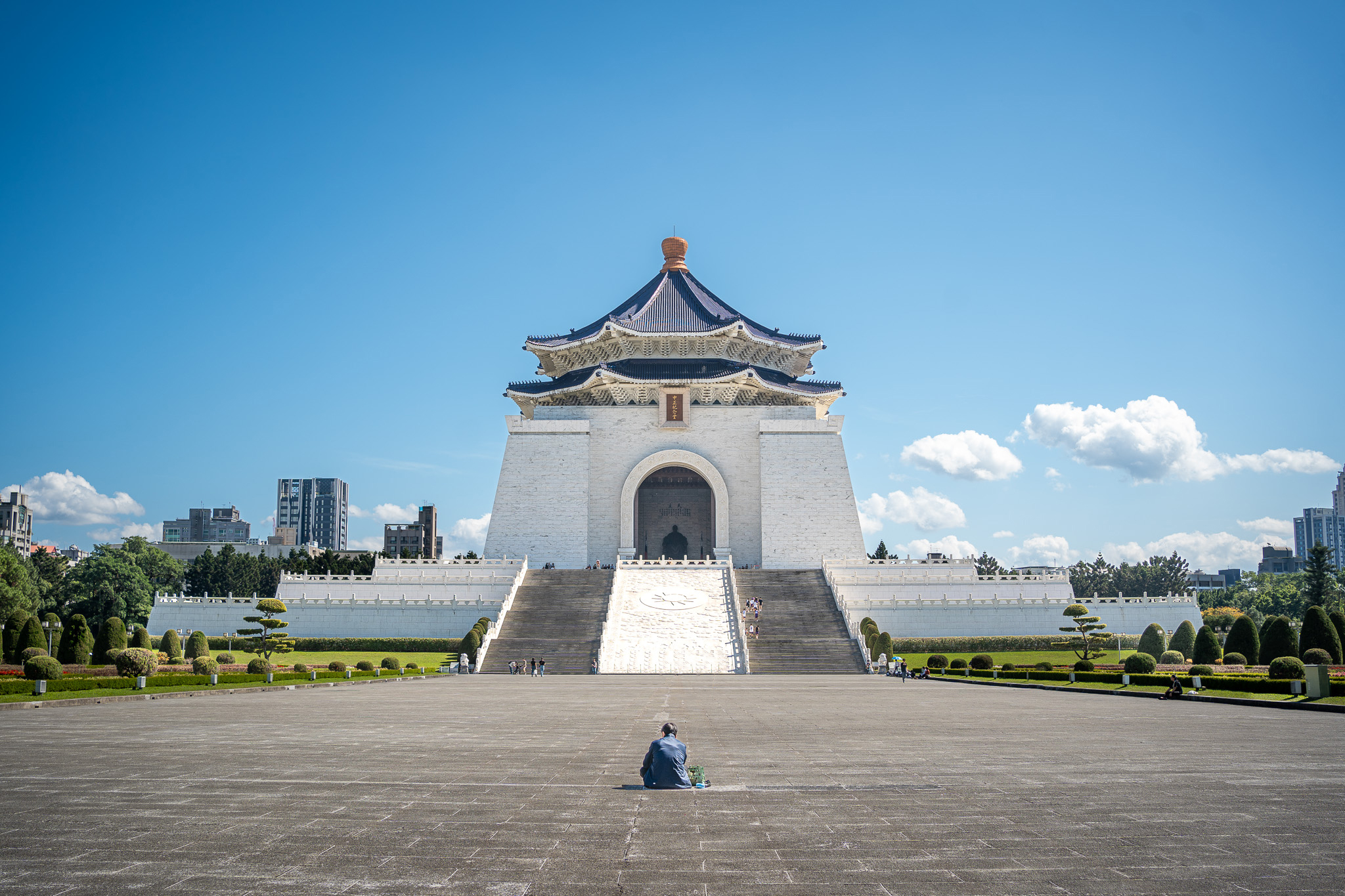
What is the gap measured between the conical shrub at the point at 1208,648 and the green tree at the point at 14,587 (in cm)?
3434

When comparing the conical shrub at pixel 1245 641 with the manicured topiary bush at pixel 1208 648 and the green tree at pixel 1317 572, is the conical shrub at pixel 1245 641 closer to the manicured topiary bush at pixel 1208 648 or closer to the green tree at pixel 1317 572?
the manicured topiary bush at pixel 1208 648

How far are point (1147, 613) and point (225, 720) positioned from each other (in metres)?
28.7

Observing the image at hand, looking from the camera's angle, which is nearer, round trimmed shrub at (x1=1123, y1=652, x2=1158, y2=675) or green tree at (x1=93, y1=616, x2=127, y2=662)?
round trimmed shrub at (x1=1123, y1=652, x2=1158, y2=675)

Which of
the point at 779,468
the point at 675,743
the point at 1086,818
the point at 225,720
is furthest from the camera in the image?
the point at 779,468

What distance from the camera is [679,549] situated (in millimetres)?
45094

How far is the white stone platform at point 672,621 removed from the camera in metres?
26.9

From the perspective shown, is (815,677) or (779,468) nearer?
(815,677)

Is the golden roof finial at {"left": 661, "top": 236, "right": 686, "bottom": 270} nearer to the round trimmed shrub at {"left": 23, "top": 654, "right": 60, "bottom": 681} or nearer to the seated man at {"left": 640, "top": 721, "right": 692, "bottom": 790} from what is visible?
the round trimmed shrub at {"left": 23, "top": 654, "right": 60, "bottom": 681}

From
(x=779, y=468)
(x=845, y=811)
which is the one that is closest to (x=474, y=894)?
(x=845, y=811)

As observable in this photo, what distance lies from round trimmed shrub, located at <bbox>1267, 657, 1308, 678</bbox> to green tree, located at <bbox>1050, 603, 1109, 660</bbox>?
419 inches

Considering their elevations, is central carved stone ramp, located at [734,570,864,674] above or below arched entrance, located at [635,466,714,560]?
below

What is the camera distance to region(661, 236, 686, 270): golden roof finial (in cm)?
4688

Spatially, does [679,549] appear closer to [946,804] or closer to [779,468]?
[779,468]

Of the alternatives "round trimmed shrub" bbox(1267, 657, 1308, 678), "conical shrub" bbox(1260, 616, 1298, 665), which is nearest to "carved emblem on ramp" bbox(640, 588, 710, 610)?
"conical shrub" bbox(1260, 616, 1298, 665)
